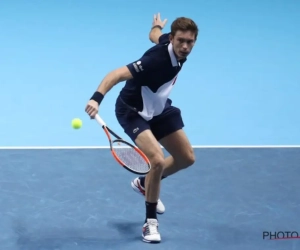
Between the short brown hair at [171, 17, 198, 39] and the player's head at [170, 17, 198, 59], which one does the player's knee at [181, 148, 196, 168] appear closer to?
the player's head at [170, 17, 198, 59]

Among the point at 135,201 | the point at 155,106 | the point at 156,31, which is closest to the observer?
the point at 155,106

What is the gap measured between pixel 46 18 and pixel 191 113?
3.71 meters

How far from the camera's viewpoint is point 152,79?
4.74 meters

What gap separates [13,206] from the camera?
519 centimetres

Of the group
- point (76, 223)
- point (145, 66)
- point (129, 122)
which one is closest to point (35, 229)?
point (76, 223)

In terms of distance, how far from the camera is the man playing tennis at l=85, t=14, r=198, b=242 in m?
4.62

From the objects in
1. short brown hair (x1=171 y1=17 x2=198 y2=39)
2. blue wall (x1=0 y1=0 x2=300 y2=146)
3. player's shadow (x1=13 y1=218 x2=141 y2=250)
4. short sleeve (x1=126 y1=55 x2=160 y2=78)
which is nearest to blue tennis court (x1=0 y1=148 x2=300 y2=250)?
player's shadow (x1=13 y1=218 x2=141 y2=250)

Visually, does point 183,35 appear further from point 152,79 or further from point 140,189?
point 140,189

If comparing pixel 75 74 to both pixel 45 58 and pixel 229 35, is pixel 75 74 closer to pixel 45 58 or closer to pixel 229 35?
pixel 45 58

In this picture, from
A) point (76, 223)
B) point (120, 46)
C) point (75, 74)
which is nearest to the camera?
point (76, 223)

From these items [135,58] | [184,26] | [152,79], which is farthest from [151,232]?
[135,58]

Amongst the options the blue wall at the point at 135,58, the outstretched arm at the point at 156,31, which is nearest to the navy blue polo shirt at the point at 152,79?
the outstretched arm at the point at 156,31

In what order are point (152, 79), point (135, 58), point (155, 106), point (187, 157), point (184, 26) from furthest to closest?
point (135, 58) < point (187, 157) < point (155, 106) < point (152, 79) < point (184, 26)

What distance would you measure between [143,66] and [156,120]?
0.56 meters
